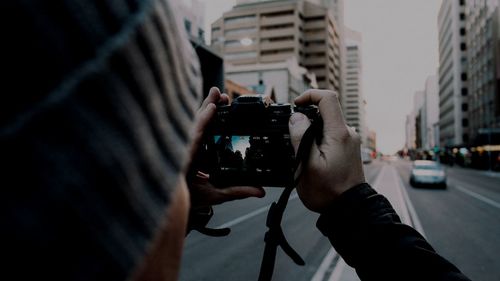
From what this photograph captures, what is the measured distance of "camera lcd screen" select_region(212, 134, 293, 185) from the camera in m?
1.56

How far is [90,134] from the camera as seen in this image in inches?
17.8

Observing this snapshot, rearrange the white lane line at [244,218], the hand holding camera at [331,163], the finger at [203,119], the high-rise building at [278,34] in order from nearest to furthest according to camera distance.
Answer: the hand holding camera at [331,163]
the finger at [203,119]
the white lane line at [244,218]
the high-rise building at [278,34]

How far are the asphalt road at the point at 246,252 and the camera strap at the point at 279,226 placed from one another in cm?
399

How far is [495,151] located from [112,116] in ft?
186

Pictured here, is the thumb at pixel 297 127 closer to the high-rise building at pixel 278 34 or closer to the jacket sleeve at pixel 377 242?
the jacket sleeve at pixel 377 242

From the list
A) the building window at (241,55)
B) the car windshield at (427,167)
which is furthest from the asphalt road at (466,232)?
the building window at (241,55)

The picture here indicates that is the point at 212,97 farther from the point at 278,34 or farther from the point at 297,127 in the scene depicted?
the point at 278,34

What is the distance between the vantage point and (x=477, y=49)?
208ft

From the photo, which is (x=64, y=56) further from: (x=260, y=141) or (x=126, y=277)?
(x=260, y=141)

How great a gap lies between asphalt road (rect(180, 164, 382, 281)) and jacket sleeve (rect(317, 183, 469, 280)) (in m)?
4.06

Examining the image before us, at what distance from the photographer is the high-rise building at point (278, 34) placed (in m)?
92.4

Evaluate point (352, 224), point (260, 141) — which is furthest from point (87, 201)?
point (260, 141)

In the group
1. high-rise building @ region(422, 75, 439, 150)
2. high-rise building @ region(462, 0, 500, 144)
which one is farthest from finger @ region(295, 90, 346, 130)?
high-rise building @ region(422, 75, 439, 150)

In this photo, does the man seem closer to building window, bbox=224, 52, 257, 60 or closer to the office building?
the office building
